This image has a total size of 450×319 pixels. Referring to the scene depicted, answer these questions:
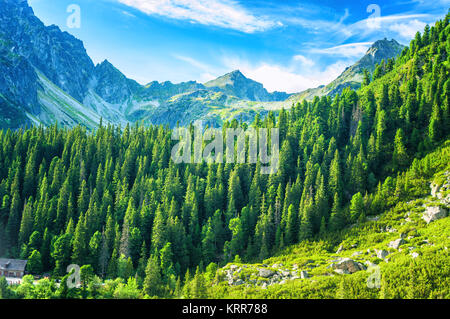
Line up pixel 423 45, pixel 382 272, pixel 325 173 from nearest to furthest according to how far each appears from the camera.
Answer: pixel 382 272
pixel 325 173
pixel 423 45

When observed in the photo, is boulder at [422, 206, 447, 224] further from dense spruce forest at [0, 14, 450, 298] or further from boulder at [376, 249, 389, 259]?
boulder at [376, 249, 389, 259]

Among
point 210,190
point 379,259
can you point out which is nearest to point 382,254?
point 379,259

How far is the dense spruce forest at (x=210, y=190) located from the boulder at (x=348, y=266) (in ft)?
65.6

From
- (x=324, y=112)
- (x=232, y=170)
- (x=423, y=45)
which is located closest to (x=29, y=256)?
(x=232, y=170)

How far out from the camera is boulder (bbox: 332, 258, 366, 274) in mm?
57625

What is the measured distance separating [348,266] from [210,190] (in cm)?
5265

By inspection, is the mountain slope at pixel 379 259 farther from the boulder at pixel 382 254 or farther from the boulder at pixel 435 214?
the boulder at pixel 435 214

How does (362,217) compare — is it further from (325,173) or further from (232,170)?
(232,170)

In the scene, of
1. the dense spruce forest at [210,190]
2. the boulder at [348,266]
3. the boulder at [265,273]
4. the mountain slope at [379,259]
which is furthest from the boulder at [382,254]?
the boulder at [265,273]

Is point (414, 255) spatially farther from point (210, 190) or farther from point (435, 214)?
point (210, 190)

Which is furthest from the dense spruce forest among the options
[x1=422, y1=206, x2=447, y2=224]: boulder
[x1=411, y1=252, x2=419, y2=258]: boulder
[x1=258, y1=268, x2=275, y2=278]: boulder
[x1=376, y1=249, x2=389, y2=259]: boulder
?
[x1=411, y1=252, x2=419, y2=258]: boulder

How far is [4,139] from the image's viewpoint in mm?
127812

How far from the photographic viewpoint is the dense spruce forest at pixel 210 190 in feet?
265

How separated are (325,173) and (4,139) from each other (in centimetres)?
12992
